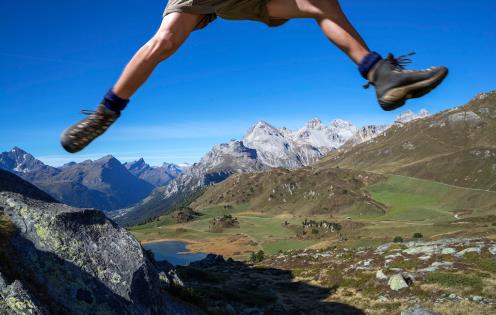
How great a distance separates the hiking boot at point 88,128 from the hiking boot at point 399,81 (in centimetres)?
256

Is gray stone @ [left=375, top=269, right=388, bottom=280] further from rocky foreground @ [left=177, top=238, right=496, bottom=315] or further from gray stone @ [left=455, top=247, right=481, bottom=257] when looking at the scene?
gray stone @ [left=455, top=247, right=481, bottom=257]

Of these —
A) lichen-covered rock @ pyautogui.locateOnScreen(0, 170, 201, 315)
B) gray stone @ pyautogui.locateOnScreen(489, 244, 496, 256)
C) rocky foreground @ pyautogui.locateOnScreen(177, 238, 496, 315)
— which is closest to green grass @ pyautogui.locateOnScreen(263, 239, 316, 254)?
rocky foreground @ pyautogui.locateOnScreen(177, 238, 496, 315)

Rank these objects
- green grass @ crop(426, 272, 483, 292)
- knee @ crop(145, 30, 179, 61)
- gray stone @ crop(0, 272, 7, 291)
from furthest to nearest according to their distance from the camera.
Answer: green grass @ crop(426, 272, 483, 292), gray stone @ crop(0, 272, 7, 291), knee @ crop(145, 30, 179, 61)

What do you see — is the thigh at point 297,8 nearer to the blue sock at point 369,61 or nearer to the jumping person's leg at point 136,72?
the blue sock at point 369,61

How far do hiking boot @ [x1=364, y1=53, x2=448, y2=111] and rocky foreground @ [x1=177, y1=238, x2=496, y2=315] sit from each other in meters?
19.0

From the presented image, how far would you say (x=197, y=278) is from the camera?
155ft

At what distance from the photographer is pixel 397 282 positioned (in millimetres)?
31438

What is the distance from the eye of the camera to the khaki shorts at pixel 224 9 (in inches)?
138

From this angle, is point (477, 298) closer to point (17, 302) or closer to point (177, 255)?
point (17, 302)

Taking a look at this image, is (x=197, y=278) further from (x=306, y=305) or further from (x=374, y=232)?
(x=374, y=232)

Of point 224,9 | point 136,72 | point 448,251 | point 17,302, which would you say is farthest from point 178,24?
point 448,251

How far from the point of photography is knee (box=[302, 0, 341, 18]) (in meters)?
3.56

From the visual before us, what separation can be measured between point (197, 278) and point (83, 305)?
40698 mm

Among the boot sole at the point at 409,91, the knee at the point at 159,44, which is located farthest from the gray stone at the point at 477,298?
the knee at the point at 159,44
